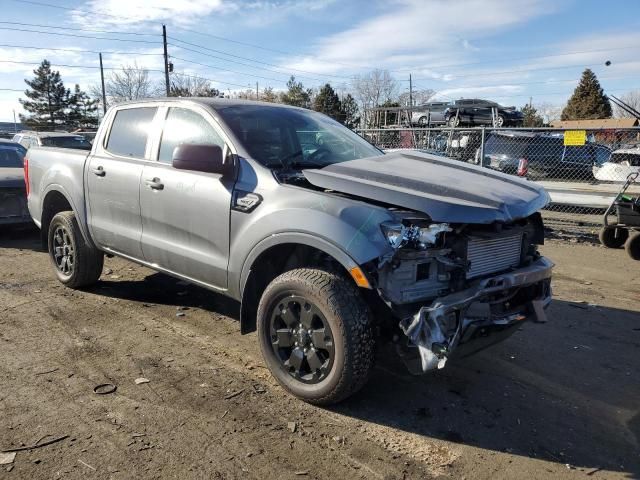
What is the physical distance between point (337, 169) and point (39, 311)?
131 inches

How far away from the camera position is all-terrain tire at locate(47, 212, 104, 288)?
5391 mm

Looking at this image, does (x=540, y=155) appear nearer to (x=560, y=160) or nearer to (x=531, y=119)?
(x=560, y=160)

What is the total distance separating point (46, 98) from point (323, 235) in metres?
65.3

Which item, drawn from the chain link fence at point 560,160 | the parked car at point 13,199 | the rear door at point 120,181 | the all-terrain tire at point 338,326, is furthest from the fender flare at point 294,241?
the chain link fence at point 560,160

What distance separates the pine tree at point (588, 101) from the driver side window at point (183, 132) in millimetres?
50457

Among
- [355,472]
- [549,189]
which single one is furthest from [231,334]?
[549,189]

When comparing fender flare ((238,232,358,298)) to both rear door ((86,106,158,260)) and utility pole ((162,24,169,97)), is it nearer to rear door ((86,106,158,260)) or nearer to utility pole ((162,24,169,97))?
rear door ((86,106,158,260))

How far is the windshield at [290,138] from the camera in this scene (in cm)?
393

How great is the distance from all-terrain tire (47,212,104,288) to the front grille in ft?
12.7

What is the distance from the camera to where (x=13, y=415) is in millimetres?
3180

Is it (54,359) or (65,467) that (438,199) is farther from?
(54,359)

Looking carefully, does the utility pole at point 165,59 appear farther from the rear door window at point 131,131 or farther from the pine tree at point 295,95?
the rear door window at point 131,131

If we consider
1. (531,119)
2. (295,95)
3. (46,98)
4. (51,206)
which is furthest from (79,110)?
(51,206)

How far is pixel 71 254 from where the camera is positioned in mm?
5547
